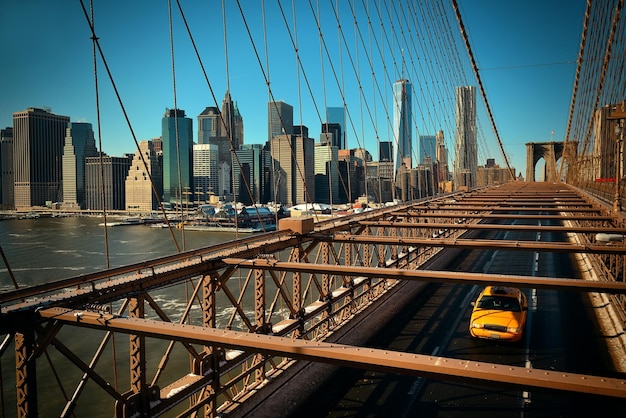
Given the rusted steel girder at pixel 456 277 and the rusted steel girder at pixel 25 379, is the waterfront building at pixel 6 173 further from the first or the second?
the rusted steel girder at pixel 25 379

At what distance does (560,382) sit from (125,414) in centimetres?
427

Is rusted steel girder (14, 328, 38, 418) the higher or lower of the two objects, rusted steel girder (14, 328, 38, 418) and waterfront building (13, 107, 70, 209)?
the lower

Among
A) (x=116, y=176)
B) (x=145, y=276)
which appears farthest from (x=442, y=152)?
(x=145, y=276)

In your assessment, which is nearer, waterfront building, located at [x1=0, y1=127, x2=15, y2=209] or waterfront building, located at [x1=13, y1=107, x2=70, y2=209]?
waterfront building, located at [x1=13, y1=107, x2=70, y2=209]

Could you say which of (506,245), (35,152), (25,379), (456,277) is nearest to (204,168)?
(35,152)

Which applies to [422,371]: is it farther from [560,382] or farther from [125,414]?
[125,414]

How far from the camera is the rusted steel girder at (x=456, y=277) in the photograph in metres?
6.06

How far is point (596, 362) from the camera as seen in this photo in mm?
10625

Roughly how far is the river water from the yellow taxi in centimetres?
787

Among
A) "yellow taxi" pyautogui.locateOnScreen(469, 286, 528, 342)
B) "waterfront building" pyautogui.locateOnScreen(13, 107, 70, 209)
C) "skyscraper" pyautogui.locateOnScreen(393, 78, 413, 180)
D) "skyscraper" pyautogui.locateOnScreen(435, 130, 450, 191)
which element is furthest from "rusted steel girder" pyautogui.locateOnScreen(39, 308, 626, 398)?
"skyscraper" pyautogui.locateOnScreen(435, 130, 450, 191)

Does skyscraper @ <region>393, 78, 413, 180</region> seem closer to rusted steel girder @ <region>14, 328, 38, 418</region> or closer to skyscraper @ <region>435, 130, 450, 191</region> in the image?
skyscraper @ <region>435, 130, 450, 191</region>

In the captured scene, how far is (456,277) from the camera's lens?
6.47 meters

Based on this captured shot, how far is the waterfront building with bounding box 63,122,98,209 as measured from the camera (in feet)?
137

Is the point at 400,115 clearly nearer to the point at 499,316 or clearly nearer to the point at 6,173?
the point at 499,316
